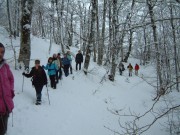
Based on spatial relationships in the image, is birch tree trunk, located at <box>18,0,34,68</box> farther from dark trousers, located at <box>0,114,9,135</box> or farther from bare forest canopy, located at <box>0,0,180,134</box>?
dark trousers, located at <box>0,114,9,135</box>

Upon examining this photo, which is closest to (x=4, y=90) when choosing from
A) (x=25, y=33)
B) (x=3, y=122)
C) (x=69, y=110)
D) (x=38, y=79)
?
(x=3, y=122)

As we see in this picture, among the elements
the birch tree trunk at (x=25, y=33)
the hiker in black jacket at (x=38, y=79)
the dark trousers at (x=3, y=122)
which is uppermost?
the birch tree trunk at (x=25, y=33)

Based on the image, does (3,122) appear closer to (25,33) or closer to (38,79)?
(38,79)

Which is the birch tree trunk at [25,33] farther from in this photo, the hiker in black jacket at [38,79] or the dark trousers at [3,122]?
the dark trousers at [3,122]

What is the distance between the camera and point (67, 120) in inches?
338

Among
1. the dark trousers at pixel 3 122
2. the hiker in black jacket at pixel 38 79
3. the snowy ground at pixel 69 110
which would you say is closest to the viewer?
the dark trousers at pixel 3 122

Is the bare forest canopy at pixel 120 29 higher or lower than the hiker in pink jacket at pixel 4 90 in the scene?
higher

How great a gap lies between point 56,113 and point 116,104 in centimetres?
523

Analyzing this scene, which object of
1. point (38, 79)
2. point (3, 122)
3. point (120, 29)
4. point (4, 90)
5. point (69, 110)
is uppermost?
point (120, 29)

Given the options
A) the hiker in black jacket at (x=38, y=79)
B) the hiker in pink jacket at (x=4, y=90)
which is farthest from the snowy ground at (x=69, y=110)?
the hiker in pink jacket at (x=4, y=90)

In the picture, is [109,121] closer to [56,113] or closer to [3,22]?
[56,113]

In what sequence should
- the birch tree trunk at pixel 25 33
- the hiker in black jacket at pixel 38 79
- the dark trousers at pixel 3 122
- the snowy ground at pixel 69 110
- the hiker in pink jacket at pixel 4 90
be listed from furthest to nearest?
the birch tree trunk at pixel 25 33 → the hiker in black jacket at pixel 38 79 → the snowy ground at pixel 69 110 → the dark trousers at pixel 3 122 → the hiker in pink jacket at pixel 4 90

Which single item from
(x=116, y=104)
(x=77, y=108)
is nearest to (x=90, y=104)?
(x=77, y=108)

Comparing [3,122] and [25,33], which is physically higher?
[25,33]
